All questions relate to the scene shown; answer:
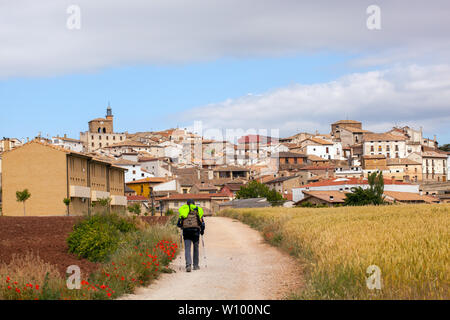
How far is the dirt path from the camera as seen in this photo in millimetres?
12383

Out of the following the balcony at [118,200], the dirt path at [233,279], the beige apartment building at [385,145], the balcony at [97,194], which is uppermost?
the beige apartment building at [385,145]

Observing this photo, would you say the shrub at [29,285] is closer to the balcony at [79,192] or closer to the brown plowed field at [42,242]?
the brown plowed field at [42,242]

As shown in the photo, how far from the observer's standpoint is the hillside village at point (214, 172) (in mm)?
51031

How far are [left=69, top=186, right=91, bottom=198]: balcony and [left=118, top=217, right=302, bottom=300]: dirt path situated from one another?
104 ft

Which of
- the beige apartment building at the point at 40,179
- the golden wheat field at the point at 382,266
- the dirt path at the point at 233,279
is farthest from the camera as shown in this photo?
the beige apartment building at the point at 40,179

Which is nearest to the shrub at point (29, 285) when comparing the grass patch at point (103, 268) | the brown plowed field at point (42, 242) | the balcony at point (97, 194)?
the grass patch at point (103, 268)

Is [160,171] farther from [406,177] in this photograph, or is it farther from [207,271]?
[207,271]

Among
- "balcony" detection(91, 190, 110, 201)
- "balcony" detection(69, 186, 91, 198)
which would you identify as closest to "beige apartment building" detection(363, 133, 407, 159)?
"balcony" detection(91, 190, 110, 201)

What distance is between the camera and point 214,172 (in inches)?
5507

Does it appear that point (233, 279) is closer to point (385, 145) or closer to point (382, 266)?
point (382, 266)

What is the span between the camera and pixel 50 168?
50.9 meters

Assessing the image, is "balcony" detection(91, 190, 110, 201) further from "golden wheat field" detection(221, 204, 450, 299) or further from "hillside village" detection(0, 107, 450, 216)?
"golden wheat field" detection(221, 204, 450, 299)

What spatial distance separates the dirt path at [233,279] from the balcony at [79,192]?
3163 cm

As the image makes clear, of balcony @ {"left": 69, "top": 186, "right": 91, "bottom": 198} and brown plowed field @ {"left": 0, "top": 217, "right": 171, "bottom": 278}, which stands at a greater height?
balcony @ {"left": 69, "top": 186, "right": 91, "bottom": 198}
